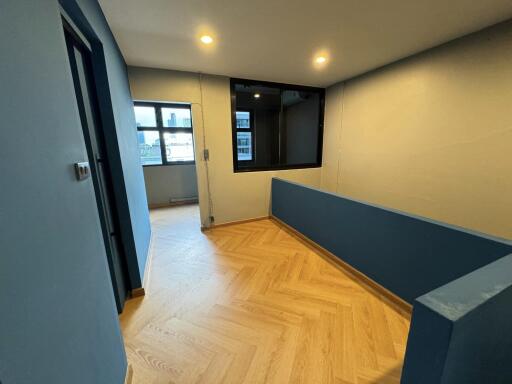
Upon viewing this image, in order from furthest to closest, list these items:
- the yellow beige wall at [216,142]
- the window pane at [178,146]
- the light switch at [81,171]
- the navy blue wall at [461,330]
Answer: the window pane at [178,146], the yellow beige wall at [216,142], the light switch at [81,171], the navy blue wall at [461,330]

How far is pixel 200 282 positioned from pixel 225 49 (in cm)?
263

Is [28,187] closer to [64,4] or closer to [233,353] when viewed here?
[64,4]

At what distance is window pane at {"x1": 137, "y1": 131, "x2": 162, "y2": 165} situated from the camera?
4.63 m

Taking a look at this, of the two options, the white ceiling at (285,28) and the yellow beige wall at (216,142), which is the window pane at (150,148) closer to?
the yellow beige wall at (216,142)

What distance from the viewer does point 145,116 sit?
14.9ft

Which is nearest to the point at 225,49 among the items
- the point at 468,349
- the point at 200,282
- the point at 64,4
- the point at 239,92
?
the point at 64,4

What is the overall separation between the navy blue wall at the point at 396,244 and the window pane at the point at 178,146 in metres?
3.34

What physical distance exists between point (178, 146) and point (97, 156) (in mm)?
3472

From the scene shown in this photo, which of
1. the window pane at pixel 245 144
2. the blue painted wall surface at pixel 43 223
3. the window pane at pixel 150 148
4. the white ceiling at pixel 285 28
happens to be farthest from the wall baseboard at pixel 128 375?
the window pane at pixel 150 148

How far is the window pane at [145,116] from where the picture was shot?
4478 mm

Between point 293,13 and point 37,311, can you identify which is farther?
point 293,13

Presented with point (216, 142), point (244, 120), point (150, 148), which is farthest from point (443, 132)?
point (150, 148)

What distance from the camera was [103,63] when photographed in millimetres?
1591

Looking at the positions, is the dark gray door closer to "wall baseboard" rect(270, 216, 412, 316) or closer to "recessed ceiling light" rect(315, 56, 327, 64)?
"wall baseboard" rect(270, 216, 412, 316)
